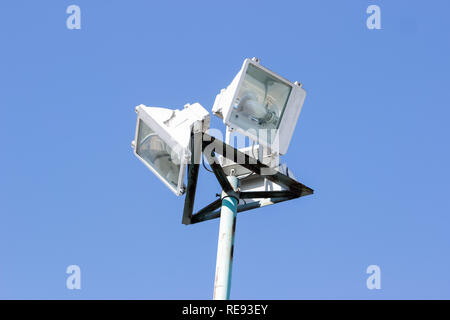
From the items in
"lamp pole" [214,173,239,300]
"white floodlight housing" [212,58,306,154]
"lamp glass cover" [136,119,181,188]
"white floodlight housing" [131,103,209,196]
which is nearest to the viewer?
"lamp pole" [214,173,239,300]

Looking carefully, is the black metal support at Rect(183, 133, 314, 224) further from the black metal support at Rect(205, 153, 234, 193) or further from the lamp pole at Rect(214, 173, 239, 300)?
the lamp pole at Rect(214, 173, 239, 300)

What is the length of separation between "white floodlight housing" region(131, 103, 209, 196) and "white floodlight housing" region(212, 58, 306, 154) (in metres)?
0.33

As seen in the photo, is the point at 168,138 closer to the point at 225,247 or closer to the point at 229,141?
the point at 229,141

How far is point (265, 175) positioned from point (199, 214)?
1.02 m

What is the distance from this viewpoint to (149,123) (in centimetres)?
883

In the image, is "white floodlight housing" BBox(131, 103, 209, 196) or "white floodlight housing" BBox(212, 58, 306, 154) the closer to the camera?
"white floodlight housing" BBox(131, 103, 209, 196)

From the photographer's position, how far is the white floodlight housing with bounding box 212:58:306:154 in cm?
851

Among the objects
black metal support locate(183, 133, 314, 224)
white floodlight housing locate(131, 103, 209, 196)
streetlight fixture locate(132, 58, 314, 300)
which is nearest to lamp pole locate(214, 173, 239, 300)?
streetlight fixture locate(132, 58, 314, 300)

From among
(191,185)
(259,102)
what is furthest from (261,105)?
(191,185)

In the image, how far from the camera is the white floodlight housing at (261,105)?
8507 millimetres

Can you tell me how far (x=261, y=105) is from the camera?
8734mm
